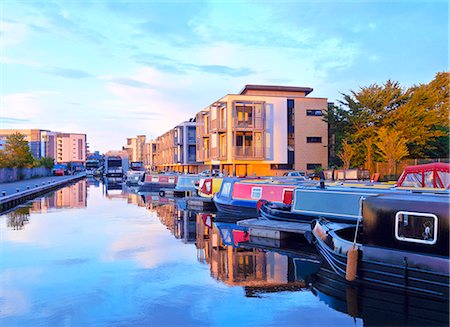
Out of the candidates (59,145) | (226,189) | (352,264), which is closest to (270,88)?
(226,189)

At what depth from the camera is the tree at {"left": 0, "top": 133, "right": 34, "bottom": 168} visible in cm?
5613

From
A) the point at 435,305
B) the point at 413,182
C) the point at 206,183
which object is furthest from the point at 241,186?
the point at 435,305

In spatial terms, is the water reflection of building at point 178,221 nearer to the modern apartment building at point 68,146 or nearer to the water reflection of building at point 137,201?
the water reflection of building at point 137,201

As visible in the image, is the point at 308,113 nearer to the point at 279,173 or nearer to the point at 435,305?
the point at 279,173

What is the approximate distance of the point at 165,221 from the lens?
2117cm

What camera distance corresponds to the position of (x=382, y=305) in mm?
8703

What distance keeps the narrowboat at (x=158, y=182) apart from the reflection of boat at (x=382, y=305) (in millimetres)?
34073

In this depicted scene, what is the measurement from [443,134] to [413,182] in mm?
26222

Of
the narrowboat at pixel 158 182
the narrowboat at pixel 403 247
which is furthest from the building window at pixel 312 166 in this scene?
the narrowboat at pixel 403 247

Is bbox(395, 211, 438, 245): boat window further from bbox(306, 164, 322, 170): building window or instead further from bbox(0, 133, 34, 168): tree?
bbox(0, 133, 34, 168): tree

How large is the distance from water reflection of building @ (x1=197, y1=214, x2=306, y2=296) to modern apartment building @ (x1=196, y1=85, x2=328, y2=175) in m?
28.8

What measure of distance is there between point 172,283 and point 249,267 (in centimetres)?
252

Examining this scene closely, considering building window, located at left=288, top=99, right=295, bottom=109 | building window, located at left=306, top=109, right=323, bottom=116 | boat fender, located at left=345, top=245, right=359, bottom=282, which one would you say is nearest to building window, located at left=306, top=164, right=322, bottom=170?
building window, located at left=306, top=109, right=323, bottom=116

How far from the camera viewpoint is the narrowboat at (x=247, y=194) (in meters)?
20.6
